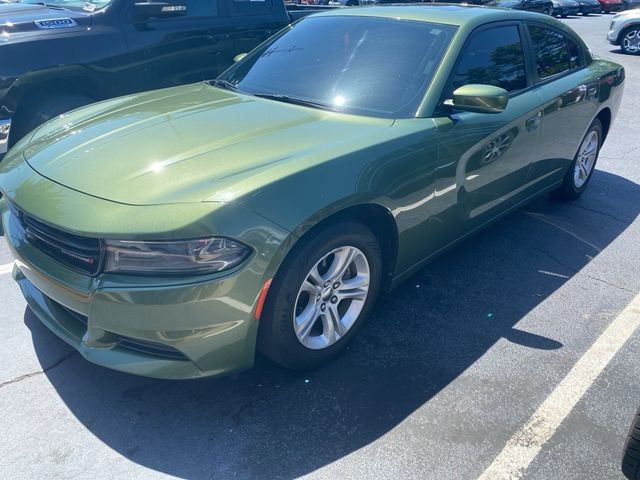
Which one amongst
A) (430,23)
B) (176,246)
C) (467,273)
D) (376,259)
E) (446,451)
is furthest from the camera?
(467,273)

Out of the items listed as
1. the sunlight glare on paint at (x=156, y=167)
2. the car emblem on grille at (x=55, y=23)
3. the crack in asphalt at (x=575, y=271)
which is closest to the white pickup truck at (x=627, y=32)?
the crack in asphalt at (x=575, y=271)

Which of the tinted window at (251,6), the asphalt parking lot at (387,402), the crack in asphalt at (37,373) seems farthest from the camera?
the tinted window at (251,6)

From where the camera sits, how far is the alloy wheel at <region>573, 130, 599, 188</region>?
16.4 ft

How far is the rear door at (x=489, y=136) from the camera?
10.6 ft

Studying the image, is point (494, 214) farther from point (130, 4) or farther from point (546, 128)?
point (130, 4)

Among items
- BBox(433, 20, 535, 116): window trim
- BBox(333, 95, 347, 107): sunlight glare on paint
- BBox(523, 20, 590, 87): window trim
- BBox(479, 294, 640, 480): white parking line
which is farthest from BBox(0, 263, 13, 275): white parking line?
BBox(523, 20, 590, 87): window trim

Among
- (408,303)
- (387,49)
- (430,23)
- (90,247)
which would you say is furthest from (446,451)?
(430,23)

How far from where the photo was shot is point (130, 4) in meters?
5.10

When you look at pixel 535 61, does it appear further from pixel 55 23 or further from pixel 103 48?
pixel 55 23

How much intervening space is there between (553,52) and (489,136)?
1.49m

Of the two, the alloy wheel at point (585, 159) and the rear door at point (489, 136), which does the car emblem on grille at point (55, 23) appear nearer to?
the rear door at point (489, 136)

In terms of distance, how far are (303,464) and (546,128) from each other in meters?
3.00

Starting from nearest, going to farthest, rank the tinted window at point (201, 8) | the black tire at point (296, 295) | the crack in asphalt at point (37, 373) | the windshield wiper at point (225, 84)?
the black tire at point (296, 295), the crack in asphalt at point (37, 373), the windshield wiper at point (225, 84), the tinted window at point (201, 8)

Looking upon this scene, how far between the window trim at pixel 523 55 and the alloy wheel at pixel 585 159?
123cm
